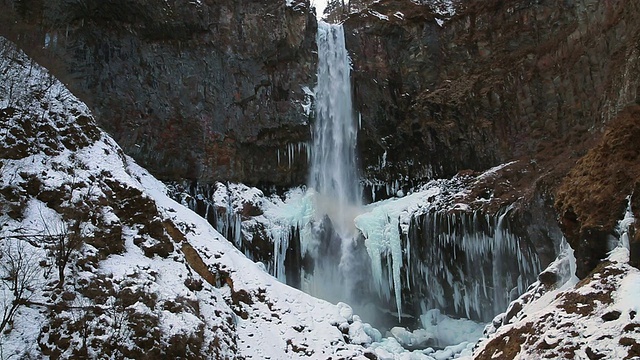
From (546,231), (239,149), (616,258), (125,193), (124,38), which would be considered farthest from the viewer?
(239,149)

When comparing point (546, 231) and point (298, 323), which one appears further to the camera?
point (546, 231)

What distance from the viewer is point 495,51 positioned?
24.7 m

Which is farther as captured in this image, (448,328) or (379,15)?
(379,15)

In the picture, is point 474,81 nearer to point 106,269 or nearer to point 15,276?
point 106,269

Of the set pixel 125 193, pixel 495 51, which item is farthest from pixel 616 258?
pixel 495 51

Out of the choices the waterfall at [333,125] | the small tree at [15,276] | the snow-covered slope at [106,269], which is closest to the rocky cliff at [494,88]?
the waterfall at [333,125]

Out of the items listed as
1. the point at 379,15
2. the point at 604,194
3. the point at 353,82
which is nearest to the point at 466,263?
the point at 353,82

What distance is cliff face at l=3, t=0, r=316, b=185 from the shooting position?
2312 cm

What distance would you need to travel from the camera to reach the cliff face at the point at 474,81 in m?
21.5

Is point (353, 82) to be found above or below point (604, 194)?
above

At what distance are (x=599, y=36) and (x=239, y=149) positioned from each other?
56.2 feet

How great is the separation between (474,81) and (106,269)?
65.5 feet

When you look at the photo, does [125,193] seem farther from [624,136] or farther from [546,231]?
[546,231]

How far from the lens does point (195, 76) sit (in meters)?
24.6
